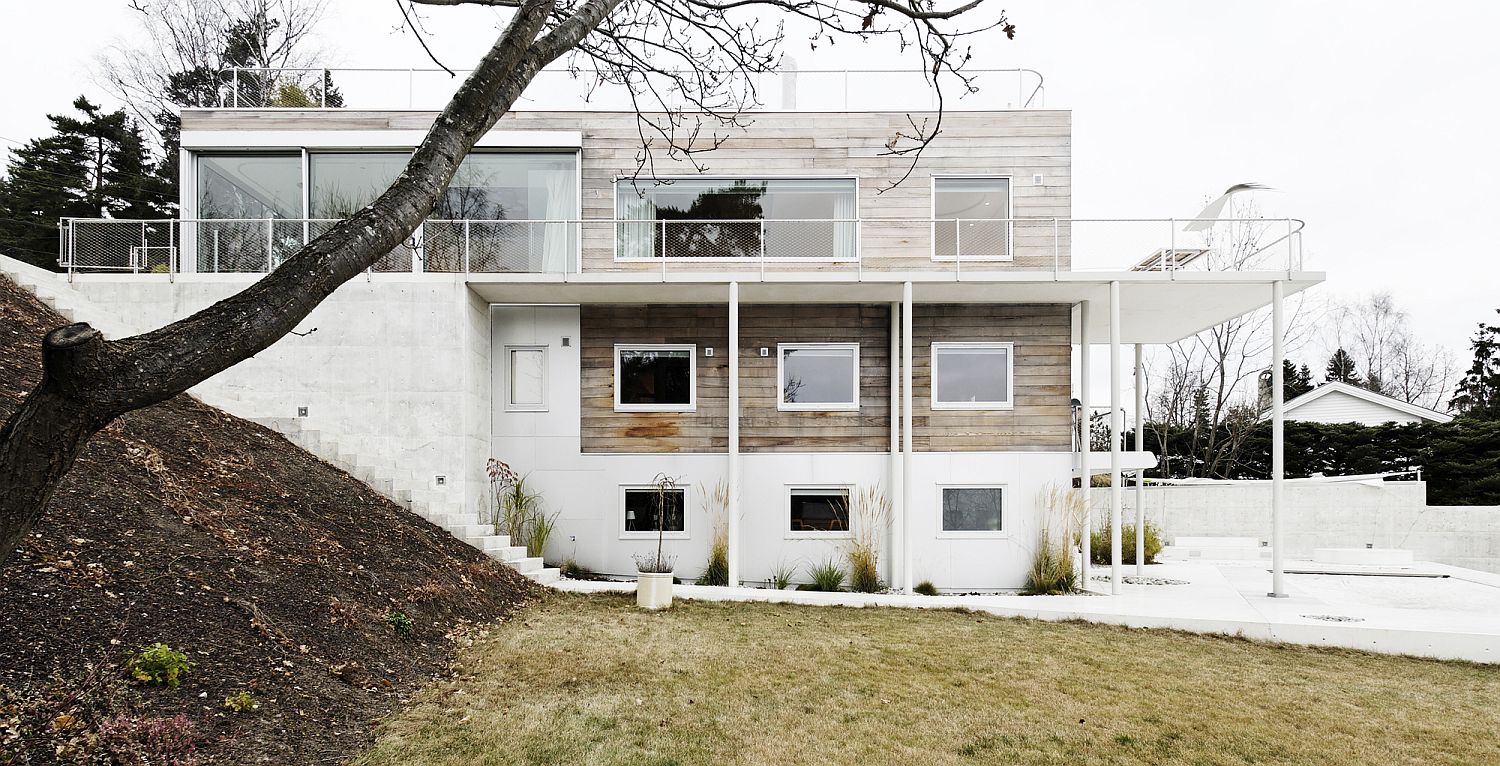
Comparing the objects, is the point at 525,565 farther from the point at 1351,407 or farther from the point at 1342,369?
the point at 1342,369

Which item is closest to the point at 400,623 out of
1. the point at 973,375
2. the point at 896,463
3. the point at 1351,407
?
the point at 896,463

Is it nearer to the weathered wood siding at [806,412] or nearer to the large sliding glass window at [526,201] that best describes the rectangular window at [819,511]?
the weathered wood siding at [806,412]

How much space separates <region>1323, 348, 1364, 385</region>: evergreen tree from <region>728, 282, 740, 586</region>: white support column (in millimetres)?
34107

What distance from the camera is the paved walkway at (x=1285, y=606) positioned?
8.75 m

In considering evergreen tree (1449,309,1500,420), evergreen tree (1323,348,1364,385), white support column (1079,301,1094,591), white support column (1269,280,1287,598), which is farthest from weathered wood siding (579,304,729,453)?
evergreen tree (1323,348,1364,385)

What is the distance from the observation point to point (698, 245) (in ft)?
41.7

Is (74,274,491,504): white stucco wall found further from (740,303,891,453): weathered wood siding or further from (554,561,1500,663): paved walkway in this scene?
(740,303,891,453): weathered wood siding

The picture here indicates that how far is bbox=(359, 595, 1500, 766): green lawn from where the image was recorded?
5.06 m

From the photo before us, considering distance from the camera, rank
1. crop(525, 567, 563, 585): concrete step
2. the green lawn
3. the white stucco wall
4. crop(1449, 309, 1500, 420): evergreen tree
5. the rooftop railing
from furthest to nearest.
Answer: crop(1449, 309, 1500, 420): evergreen tree → the rooftop railing → the white stucco wall → crop(525, 567, 563, 585): concrete step → the green lawn

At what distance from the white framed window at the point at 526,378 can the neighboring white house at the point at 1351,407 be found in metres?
24.4

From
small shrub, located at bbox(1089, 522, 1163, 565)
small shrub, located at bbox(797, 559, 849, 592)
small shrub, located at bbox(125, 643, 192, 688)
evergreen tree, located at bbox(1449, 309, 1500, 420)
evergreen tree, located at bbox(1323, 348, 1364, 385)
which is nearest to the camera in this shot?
small shrub, located at bbox(125, 643, 192, 688)

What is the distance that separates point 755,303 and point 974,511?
14.6ft

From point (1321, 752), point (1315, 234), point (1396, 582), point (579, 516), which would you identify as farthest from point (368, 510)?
point (1315, 234)

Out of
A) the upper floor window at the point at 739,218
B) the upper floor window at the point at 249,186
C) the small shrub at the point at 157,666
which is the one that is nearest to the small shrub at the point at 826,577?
the upper floor window at the point at 739,218
